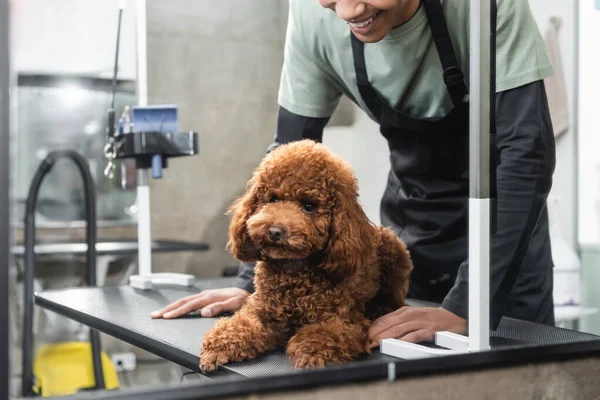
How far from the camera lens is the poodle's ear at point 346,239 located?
0.93m

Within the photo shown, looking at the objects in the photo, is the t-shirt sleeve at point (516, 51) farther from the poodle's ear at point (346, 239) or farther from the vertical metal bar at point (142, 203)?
the vertical metal bar at point (142, 203)

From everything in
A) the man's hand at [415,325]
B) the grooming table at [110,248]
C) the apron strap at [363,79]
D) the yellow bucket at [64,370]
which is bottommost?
the yellow bucket at [64,370]

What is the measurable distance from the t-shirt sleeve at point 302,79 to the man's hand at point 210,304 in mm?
345

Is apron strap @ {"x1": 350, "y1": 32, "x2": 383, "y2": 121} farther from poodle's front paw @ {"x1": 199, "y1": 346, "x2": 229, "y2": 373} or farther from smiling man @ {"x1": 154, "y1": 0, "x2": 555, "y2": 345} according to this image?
poodle's front paw @ {"x1": 199, "y1": 346, "x2": 229, "y2": 373}

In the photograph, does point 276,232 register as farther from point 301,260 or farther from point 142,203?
point 142,203

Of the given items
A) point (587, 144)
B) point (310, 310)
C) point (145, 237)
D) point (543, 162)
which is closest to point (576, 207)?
point (587, 144)

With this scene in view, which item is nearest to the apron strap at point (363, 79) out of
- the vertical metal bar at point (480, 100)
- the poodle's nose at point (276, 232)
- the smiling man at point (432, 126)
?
the smiling man at point (432, 126)

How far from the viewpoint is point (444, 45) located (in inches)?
46.8

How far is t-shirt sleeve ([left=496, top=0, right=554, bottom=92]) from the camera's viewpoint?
3.58 ft

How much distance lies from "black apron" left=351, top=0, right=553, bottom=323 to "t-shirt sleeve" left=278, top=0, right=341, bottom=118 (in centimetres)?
10

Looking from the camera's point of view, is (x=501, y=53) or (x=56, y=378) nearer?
(x=501, y=53)

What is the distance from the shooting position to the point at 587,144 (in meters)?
2.64

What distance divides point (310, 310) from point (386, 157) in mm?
1784

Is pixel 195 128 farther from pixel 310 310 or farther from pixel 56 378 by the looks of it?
pixel 310 310
